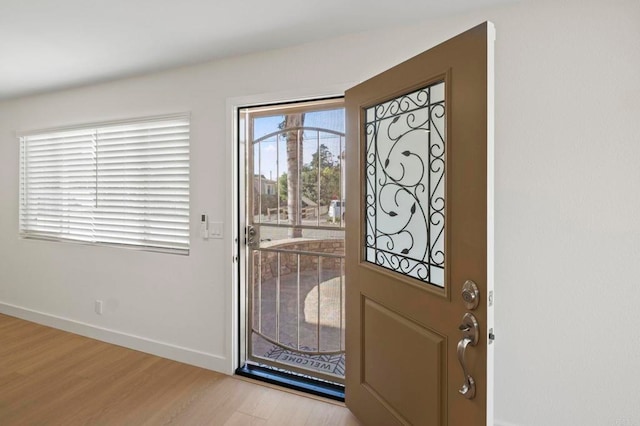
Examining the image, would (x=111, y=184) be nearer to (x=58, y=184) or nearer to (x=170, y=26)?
(x=58, y=184)

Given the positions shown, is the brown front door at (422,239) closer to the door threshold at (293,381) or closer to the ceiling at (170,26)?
the door threshold at (293,381)

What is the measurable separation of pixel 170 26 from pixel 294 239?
1.68 metres

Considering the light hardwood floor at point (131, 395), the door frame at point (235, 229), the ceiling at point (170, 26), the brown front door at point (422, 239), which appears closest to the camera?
the brown front door at point (422, 239)

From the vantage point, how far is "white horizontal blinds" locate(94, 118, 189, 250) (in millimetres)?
2723

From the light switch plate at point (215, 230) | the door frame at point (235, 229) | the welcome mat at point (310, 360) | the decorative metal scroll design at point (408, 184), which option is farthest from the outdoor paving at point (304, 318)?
the decorative metal scroll design at point (408, 184)

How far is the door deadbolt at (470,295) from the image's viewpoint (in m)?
1.22

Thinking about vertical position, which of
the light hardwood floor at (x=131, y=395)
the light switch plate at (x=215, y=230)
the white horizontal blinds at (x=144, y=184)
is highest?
the white horizontal blinds at (x=144, y=184)

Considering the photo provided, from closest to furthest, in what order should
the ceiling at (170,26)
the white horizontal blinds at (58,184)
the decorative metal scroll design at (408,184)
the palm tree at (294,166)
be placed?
1. the decorative metal scroll design at (408,184)
2. the ceiling at (170,26)
3. the palm tree at (294,166)
4. the white horizontal blinds at (58,184)

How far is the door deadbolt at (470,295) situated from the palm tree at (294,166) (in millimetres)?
1536

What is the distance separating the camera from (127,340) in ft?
9.61

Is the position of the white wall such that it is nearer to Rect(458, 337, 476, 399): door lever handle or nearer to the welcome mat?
Rect(458, 337, 476, 399): door lever handle

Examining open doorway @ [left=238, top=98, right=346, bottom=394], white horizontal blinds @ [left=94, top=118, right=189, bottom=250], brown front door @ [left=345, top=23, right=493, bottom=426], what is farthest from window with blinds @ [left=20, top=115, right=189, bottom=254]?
brown front door @ [left=345, top=23, right=493, bottom=426]
